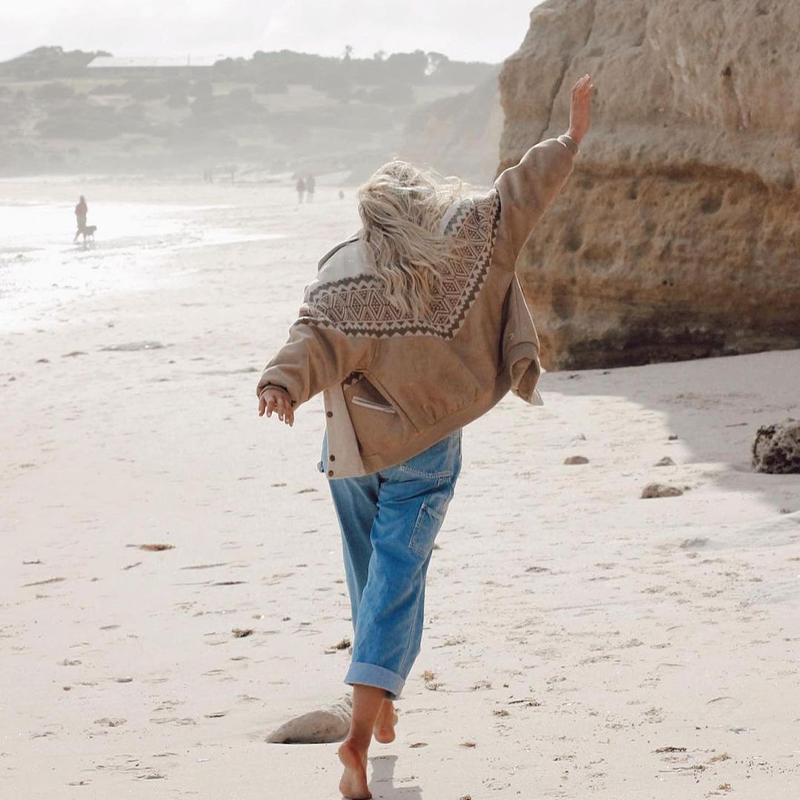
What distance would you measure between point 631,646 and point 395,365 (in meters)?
1.13

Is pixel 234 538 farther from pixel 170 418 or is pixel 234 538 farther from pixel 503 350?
pixel 170 418

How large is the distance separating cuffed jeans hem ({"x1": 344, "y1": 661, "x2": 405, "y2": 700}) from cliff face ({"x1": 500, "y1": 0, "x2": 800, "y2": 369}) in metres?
5.78

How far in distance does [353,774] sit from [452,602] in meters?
1.50

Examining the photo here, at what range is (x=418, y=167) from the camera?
11.1 feet

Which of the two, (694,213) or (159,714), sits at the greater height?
(694,213)

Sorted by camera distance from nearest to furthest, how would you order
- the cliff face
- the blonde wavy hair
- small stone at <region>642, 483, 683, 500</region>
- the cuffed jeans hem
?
the cuffed jeans hem
the blonde wavy hair
small stone at <region>642, 483, 683, 500</region>
the cliff face

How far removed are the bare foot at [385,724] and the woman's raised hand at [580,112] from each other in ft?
5.03

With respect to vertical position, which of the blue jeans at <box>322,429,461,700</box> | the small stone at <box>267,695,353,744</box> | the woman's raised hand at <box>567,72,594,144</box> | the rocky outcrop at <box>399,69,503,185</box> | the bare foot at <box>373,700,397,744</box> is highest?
the rocky outcrop at <box>399,69,503,185</box>

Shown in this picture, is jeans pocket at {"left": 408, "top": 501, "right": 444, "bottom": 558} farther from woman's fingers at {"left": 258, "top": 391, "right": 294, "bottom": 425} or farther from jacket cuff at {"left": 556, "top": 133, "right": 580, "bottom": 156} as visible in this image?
jacket cuff at {"left": 556, "top": 133, "right": 580, "bottom": 156}

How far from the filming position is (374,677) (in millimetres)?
3004

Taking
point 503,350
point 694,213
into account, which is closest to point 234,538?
point 503,350

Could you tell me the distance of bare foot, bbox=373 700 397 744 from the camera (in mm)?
3166

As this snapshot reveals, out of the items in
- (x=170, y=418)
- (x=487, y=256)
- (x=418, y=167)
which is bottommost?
(x=170, y=418)

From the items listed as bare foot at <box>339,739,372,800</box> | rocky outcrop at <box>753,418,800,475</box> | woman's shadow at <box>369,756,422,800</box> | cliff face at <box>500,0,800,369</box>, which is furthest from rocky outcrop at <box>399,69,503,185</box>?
bare foot at <box>339,739,372,800</box>
